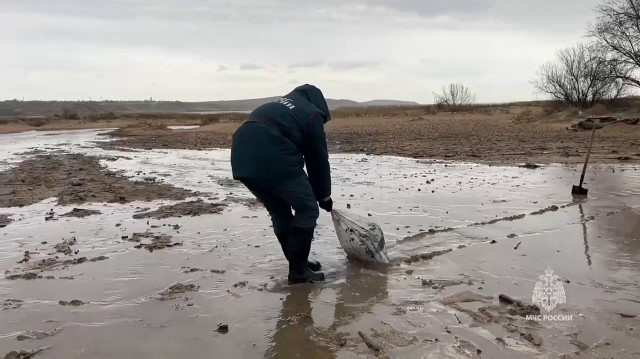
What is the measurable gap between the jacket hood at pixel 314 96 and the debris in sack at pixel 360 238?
119 cm

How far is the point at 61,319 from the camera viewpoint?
3.85m

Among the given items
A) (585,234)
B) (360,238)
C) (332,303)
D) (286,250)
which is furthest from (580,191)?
(332,303)

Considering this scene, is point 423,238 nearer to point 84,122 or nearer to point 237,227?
point 237,227

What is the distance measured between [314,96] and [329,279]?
5.43 feet

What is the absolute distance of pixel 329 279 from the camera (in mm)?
4703

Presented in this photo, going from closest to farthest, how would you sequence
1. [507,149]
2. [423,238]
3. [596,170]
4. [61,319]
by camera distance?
[61,319] → [423,238] → [596,170] → [507,149]

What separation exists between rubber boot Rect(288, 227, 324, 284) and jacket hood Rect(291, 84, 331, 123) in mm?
1008

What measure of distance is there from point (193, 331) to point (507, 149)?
48.6ft

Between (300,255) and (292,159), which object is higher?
(292,159)

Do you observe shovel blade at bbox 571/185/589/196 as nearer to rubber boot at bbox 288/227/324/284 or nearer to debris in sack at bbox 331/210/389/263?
debris in sack at bbox 331/210/389/263

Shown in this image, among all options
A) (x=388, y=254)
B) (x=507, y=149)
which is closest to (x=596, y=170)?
(x=507, y=149)

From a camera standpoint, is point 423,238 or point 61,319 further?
point 423,238

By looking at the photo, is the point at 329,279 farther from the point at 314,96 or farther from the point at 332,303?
the point at 314,96

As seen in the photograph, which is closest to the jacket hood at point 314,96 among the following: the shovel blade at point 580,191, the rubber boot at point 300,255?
the rubber boot at point 300,255
